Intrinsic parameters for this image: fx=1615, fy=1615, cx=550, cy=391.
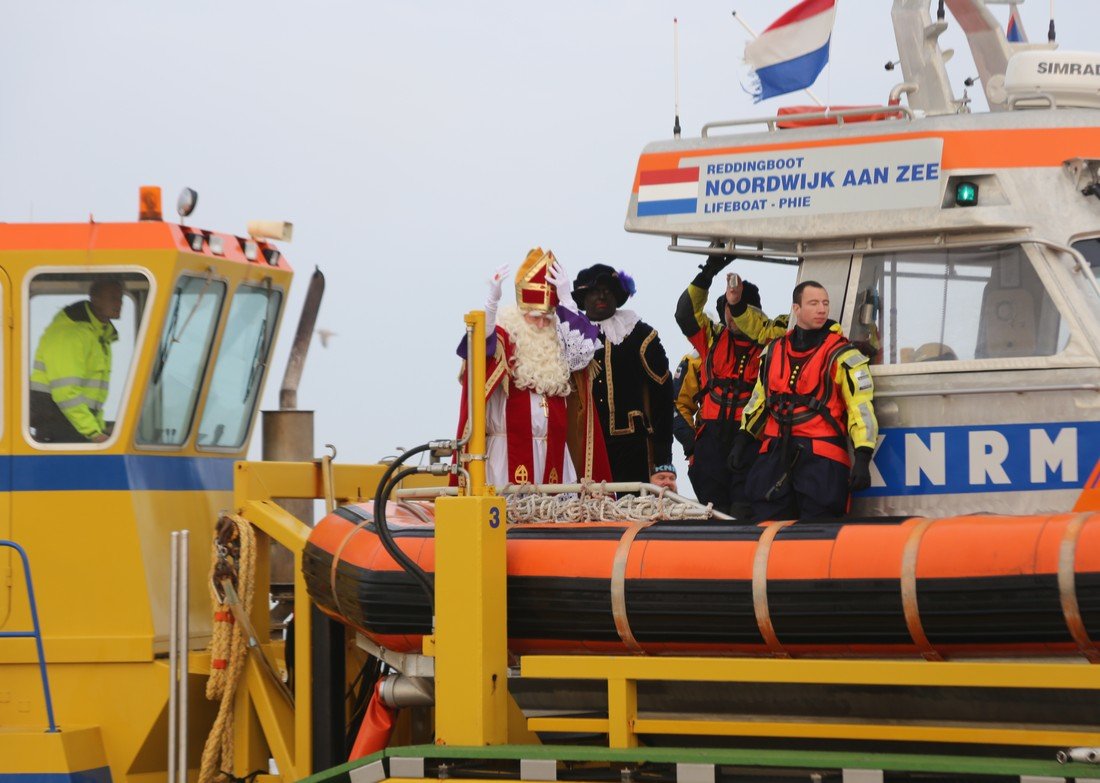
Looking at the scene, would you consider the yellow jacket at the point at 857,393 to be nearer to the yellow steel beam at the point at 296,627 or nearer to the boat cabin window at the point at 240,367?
the yellow steel beam at the point at 296,627

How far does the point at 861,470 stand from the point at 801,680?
948 mm

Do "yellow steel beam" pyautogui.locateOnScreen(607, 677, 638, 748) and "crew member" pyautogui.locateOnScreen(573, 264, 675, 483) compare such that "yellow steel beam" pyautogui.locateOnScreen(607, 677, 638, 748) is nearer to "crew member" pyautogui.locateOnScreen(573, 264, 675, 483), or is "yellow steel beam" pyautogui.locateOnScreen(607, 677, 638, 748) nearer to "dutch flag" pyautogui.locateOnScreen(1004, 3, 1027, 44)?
"crew member" pyautogui.locateOnScreen(573, 264, 675, 483)

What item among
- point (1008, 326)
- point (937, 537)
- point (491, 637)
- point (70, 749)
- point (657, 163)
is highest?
point (657, 163)

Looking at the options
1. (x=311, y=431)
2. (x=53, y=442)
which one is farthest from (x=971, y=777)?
(x=311, y=431)

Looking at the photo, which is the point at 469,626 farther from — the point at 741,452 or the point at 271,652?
the point at 271,652

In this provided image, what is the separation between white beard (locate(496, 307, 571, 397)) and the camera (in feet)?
22.4

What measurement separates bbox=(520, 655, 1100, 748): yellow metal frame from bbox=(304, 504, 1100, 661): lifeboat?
0.52ft

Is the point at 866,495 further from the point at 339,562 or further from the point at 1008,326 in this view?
the point at 339,562

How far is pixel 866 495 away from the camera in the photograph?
589cm

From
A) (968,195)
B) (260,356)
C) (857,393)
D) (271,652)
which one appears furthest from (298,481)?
(968,195)

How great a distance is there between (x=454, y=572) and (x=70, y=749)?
2.18m

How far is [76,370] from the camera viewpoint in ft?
23.0

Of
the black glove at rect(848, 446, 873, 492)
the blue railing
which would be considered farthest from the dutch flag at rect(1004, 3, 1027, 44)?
the blue railing

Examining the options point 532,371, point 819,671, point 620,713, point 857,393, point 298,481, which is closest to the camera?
point 819,671
